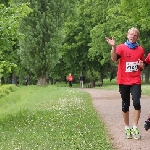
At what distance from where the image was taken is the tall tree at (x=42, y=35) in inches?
1332

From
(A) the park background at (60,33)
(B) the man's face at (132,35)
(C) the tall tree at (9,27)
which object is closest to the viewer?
(B) the man's face at (132,35)

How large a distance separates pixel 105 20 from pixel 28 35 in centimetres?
1788

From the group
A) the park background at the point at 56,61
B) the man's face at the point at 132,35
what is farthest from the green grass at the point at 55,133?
the man's face at the point at 132,35

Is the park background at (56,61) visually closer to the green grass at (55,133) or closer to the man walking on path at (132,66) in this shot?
the green grass at (55,133)

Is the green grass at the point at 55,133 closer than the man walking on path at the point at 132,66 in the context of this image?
Yes

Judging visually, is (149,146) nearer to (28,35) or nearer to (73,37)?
(28,35)

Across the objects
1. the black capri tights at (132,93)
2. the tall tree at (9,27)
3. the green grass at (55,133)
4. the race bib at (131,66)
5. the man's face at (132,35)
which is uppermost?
the tall tree at (9,27)

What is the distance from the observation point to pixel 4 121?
12594 mm

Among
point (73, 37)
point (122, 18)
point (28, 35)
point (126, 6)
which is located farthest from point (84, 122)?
point (73, 37)

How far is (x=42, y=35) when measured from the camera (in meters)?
33.9

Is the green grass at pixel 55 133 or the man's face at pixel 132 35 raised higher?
the man's face at pixel 132 35

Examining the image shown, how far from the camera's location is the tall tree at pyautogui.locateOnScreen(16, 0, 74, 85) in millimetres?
33844

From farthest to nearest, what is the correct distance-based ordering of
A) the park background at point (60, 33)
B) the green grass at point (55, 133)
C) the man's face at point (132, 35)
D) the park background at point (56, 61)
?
the park background at point (60, 33)
the park background at point (56, 61)
the man's face at point (132, 35)
the green grass at point (55, 133)

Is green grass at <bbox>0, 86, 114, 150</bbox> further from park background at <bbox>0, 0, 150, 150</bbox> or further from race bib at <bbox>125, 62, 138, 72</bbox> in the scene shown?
race bib at <bbox>125, 62, 138, 72</bbox>
